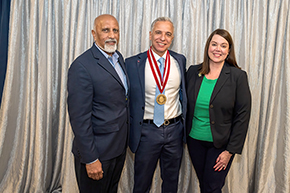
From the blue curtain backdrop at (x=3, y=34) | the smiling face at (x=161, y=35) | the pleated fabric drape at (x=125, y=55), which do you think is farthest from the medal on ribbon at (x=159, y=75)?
the blue curtain backdrop at (x=3, y=34)

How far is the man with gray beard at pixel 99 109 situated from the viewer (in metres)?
1.48

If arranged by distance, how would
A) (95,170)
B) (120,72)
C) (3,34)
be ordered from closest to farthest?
(95,170) → (120,72) → (3,34)

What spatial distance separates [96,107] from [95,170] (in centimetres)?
46

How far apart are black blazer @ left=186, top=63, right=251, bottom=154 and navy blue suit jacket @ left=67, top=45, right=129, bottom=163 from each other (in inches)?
30.0

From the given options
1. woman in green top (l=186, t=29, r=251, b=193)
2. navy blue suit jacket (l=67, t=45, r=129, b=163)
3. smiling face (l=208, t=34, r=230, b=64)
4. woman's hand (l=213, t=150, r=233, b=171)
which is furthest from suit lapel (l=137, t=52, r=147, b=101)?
woman's hand (l=213, t=150, r=233, b=171)

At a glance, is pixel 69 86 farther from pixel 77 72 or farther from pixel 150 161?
pixel 150 161

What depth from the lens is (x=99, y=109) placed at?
62.2 inches

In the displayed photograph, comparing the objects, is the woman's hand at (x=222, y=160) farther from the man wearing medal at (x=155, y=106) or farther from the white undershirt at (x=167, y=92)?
the white undershirt at (x=167, y=92)

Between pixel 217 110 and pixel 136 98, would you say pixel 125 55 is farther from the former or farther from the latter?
pixel 217 110

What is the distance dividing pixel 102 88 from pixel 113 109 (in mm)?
189

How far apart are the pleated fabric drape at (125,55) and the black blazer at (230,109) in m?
0.73

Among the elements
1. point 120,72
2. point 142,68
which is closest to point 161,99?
point 142,68

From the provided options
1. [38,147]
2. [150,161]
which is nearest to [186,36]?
[150,161]

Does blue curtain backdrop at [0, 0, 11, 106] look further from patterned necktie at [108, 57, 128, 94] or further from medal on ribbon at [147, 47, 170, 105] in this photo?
medal on ribbon at [147, 47, 170, 105]
